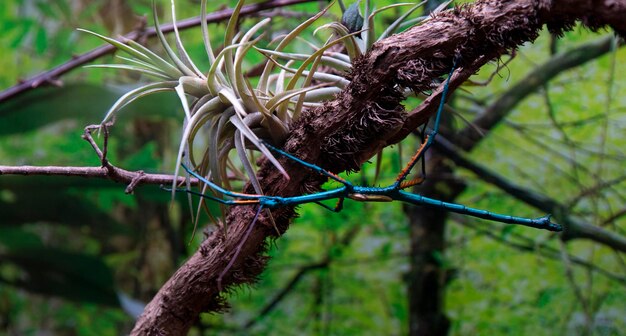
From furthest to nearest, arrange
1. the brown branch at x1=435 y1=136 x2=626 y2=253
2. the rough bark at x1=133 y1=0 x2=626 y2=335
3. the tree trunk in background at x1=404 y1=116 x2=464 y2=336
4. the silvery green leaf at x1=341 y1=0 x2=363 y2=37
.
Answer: the tree trunk in background at x1=404 y1=116 x2=464 y2=336
the brown branch at x1=435 y1=136 x2=626 y2=253
the silvery green leaf at x1=341 y1=0 x2=363 y2=37
the rough bark at x1=133 y1=0 x2=626 y2=335

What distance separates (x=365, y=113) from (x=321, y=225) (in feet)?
3.99

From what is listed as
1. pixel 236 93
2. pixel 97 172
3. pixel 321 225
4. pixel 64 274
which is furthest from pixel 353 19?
pixel 64 274

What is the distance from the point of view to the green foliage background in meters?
1.58

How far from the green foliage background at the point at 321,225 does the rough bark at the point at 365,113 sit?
72cm

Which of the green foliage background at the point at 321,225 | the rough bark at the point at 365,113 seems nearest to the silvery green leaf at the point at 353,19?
the rough bark at the point at 365,113

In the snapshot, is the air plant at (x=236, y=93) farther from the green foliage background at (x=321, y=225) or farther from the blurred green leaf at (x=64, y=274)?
the blurred green leaf at (x=64, y=274)

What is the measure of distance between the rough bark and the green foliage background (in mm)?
718

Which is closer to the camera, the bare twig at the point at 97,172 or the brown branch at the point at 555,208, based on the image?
the bare twig at the point at 97,172

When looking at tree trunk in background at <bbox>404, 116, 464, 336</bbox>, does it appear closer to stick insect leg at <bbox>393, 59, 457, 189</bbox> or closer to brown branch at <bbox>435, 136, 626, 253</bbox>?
brown branch at <bbox>435, 136, 626, 253</bbox>


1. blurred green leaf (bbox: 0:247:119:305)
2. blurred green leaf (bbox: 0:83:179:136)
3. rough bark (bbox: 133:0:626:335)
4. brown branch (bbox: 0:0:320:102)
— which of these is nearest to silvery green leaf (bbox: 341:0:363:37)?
rough bark (bbox: 133:0:626:335)

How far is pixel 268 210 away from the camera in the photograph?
0.63 meters

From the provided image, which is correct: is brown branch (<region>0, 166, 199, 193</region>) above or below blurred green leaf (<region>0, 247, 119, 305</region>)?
below

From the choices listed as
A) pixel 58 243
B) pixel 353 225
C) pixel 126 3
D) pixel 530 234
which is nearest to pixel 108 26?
pixel 126 3

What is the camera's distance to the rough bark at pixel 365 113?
0.52 meters
